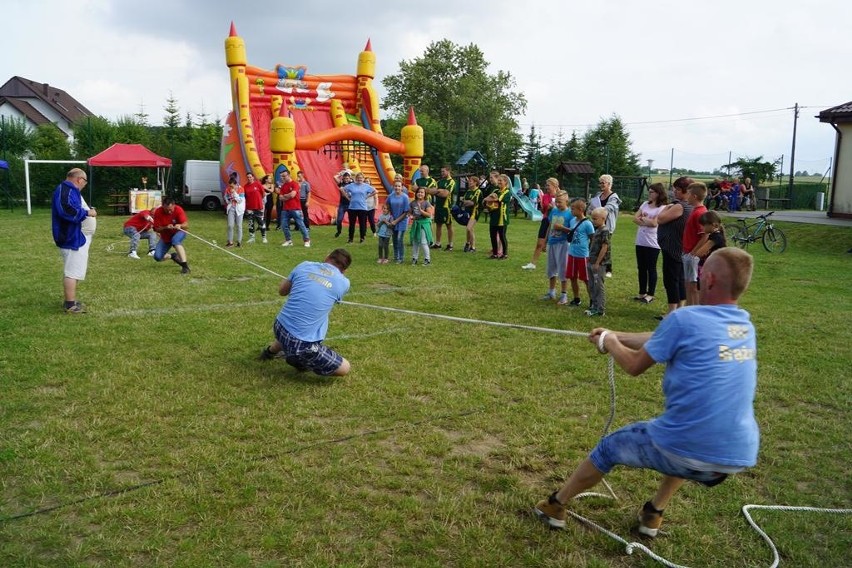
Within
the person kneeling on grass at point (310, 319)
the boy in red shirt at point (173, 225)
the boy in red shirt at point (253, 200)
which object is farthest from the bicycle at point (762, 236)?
the person kneeling on grass at point (310, 319)

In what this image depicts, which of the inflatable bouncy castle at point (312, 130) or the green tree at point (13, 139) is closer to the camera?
the inflatable bouncy castle at point (312, 130)

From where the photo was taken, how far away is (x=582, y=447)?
4.53m

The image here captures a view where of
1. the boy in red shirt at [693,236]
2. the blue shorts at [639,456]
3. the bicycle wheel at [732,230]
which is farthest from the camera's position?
the bicycle wheel at [732,230]

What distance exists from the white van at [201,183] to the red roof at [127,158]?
3355mm

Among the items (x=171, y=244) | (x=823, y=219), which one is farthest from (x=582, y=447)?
(x=823, y=219)

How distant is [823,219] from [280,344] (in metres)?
22.8

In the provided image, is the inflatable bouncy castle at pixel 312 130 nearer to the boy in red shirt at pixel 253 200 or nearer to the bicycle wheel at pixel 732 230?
the boy in red shirt at pixel 253 200

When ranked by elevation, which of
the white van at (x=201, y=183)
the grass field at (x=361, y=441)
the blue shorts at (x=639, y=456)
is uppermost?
the white van at (x=201, y=183)

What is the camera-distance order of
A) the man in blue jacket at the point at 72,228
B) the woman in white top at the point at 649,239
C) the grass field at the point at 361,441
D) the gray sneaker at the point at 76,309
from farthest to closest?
the woman in white top at the point at 649,239, the gray sneaker at the point at 76,309, the man in blue jacket at the point at 72,228, the grass field at the point at 361,441

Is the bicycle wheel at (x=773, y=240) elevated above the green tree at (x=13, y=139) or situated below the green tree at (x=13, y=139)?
below

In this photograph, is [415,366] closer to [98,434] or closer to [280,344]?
[280,344]

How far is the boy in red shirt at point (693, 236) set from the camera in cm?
750

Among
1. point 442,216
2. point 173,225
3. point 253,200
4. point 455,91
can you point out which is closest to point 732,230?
point 442,216

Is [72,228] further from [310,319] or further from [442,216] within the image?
[442,216]
